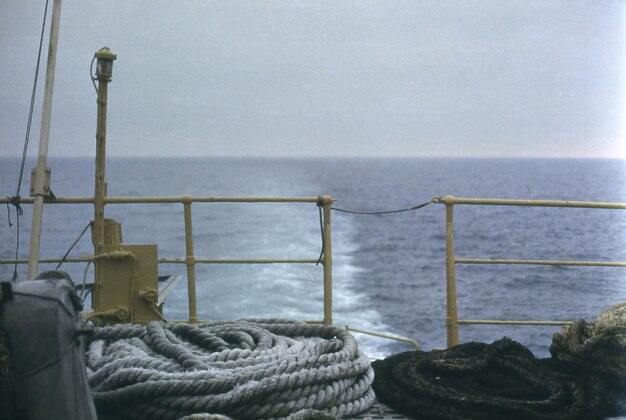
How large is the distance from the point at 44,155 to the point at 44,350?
1488 mm

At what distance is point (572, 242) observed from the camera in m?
36.5

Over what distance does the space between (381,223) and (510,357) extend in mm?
39457

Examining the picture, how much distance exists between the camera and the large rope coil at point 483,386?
2854mm

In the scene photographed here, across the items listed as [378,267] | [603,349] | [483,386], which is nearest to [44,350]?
[483,386]

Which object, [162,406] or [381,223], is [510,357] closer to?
[162,406]

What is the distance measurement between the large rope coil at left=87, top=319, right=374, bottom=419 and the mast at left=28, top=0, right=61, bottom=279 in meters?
0.45

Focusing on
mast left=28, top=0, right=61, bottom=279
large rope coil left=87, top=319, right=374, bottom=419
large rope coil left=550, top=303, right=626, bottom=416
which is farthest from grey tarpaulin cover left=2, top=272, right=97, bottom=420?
large rope coil left=550, top=303, right=626, bottom=416

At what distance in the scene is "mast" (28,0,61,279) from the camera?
313 centimetres

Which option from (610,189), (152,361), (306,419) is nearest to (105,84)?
(152,361)

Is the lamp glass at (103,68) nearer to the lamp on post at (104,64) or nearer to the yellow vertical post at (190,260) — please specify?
the lamp on post at (104,64)

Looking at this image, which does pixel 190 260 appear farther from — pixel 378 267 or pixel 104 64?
pixel 378 267

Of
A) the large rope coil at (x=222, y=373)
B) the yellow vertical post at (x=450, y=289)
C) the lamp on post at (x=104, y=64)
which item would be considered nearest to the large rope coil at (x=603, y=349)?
the yellow vertical post at (x=450, y=289)

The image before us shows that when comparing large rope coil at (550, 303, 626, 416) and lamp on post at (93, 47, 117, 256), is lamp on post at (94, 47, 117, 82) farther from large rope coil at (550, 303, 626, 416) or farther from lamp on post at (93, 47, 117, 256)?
large rope coil at (550, 303, 626, 416)

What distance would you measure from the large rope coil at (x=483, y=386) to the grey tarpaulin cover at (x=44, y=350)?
1392mm
